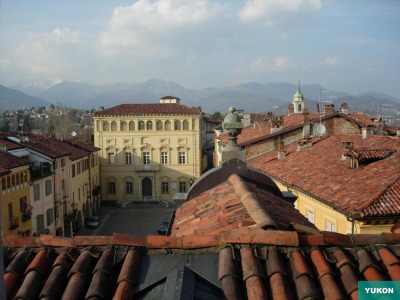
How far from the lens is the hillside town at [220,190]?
179 inches

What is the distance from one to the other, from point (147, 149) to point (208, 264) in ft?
168

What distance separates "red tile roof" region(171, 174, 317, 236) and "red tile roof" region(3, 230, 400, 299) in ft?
1.37

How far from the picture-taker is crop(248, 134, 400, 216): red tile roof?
A: 47.8 ft

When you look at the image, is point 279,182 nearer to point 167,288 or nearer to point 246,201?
point 246,201

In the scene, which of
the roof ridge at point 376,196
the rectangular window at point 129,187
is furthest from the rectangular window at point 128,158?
the roof ridge at point 376,196

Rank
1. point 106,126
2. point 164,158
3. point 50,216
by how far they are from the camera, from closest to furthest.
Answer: point 50,216
point 106,126
point 164,158

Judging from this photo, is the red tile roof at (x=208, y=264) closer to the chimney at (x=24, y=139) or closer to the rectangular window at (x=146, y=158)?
the chimney at (x=24, y=139)

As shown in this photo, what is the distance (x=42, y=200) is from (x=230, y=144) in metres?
27.2

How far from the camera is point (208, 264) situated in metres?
4.41

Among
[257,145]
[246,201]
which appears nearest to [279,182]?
[257,145]

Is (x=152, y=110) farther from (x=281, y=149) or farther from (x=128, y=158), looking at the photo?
(x=281, y=149)

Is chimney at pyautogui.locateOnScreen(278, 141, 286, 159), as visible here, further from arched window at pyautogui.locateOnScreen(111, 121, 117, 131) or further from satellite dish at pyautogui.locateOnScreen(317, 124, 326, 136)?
arched window at pyautogui.locateOnScreen(111, 121, 117, 131)

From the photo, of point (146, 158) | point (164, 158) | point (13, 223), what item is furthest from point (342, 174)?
point (146, 158)

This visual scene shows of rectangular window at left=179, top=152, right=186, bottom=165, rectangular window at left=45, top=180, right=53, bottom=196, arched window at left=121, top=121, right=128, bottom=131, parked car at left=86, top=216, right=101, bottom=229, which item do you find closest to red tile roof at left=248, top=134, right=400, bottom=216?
rectangular window at left=45, top=180, right=53, bottom=196
